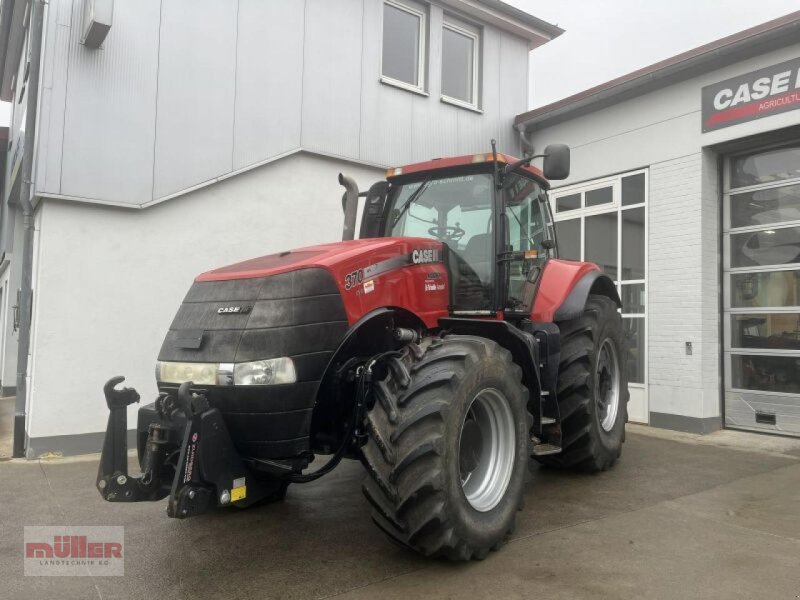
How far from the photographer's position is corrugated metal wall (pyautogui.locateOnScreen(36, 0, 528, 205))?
21.2ft

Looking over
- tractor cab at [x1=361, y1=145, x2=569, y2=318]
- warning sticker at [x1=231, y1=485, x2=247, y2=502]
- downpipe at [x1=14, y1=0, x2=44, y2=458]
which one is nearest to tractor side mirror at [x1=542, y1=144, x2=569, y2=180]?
tractor cab at [x1=361, y1=145, x2=569, y2=318]

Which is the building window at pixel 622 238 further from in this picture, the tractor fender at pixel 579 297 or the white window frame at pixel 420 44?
the white window frame at pixel 420 44

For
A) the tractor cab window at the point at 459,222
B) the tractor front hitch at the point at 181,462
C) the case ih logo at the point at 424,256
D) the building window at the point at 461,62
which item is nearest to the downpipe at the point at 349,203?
the tractor cab window at the point at 459,222

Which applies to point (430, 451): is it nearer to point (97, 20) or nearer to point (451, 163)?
point (451, 163)

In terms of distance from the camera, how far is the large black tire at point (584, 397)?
16.7ft

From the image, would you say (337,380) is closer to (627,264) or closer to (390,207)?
(390,207)

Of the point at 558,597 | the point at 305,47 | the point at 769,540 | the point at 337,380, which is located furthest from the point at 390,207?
the point at 305,47

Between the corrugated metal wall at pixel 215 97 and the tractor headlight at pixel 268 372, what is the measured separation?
435cm

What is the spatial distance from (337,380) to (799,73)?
617 centimetres

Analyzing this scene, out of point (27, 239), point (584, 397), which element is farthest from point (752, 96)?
point (27, 239)

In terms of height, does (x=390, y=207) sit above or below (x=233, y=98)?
below

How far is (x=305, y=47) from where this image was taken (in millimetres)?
8039

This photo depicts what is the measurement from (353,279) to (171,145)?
4.48 m

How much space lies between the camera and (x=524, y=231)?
498 centimetres
